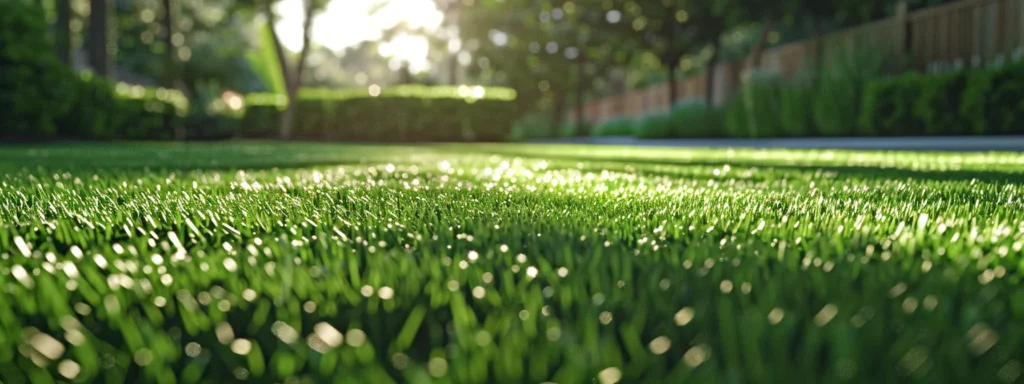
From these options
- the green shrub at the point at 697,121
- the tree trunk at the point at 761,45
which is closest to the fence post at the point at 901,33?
the green shrub at the point at 697,121

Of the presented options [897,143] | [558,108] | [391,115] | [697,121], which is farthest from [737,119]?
[558,108]

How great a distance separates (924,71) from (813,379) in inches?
565

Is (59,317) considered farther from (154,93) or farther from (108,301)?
(154,93)

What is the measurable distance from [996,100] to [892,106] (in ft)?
6.11

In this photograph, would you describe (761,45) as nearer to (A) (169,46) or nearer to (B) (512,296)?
(A) (169,46)

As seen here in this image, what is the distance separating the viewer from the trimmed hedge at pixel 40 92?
43.0 ft

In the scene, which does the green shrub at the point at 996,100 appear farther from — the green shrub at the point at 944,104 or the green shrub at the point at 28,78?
the green shrub at the point at 28,78

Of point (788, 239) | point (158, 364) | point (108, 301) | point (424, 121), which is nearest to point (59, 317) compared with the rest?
point (108, 301)

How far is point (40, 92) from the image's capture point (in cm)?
1338

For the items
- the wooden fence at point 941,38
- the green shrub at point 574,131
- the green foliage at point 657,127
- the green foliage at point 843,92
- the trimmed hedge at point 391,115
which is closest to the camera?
the wooden fence at point 941,38

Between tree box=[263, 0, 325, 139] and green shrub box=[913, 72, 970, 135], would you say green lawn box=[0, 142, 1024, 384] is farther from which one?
tree box=[263, 0, 325, 139]

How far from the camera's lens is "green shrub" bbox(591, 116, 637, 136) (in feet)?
78.3

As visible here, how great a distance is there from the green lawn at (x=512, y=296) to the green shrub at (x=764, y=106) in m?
12.9

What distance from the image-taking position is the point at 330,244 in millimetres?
1680
